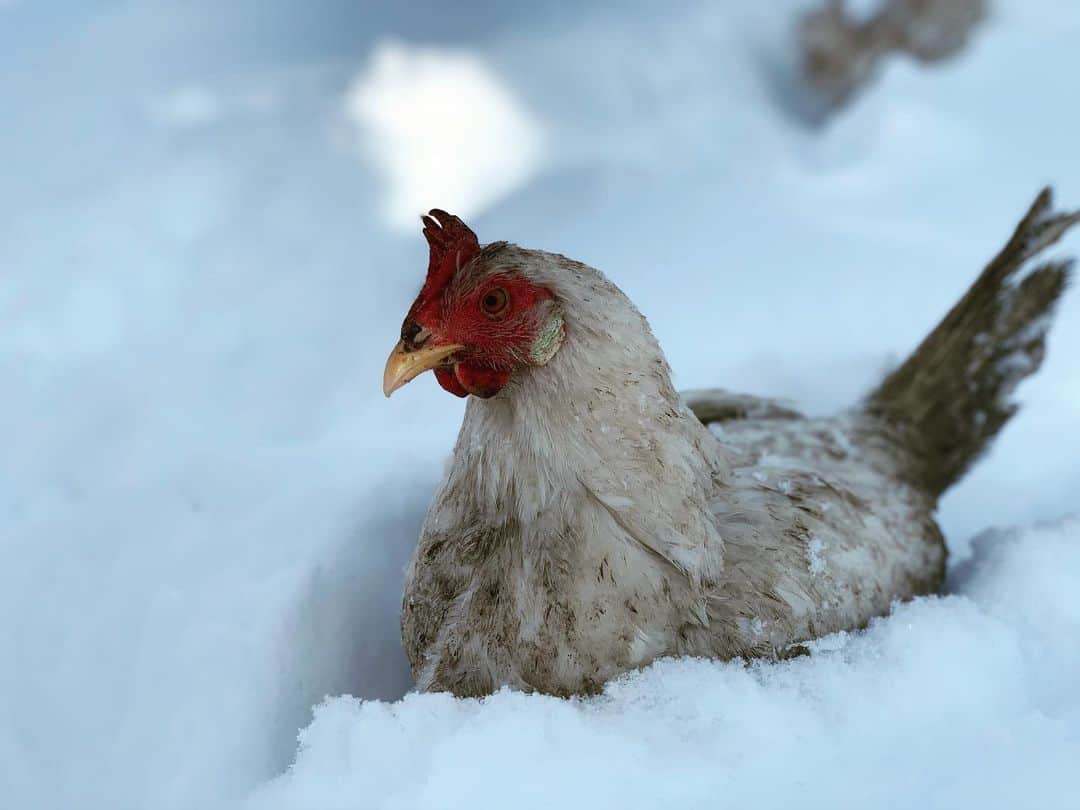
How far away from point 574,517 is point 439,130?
244 cm

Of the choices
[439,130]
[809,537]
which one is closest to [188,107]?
[439,130]

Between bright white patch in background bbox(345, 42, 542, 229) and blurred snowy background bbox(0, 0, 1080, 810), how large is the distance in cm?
1

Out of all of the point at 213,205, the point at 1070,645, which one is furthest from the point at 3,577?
the point at 1070,645

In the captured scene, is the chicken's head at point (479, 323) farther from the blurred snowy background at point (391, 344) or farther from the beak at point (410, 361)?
the blurred snowy background at point (391, 344)

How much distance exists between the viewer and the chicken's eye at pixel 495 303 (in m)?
1.52

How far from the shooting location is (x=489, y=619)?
1609 millimetres

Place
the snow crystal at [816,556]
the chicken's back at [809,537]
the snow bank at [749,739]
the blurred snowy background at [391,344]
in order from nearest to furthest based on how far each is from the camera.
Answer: the snow bank at [749,739]
the blurred snowy background at [391,344]
the chicken's back at [809,537]
the snow crystal at [816,556]

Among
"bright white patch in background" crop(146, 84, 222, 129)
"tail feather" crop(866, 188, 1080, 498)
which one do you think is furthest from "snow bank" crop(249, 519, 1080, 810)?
"bright white patch in background" crop(146, 84, 222, 129)

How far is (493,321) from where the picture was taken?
1512mm

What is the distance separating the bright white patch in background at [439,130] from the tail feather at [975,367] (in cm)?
170

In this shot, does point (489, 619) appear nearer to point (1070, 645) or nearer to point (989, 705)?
point (989, 705)

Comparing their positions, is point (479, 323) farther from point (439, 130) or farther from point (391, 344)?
point (439, 130)

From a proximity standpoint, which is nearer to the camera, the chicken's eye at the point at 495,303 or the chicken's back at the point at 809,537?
the chicken's eye at the point at 495,303

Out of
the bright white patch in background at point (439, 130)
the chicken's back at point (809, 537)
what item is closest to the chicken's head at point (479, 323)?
the chicken's back at point (809, 537)
